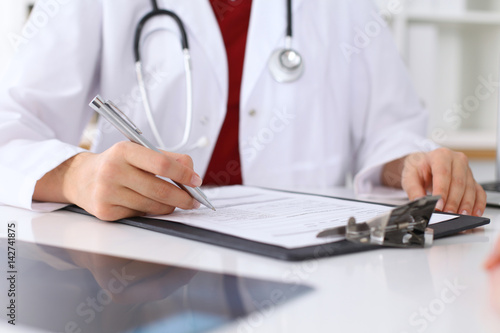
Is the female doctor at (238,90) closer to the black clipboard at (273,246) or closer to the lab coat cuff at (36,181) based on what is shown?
the lab coat cuff at (36,181)

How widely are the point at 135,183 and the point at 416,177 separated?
428 millimetres

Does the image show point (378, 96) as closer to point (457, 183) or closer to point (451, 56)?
point (457, 183)

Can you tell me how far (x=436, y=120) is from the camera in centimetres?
242

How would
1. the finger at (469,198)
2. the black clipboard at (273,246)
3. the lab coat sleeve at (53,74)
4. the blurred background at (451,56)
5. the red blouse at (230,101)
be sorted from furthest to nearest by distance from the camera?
the blurred background at (451,56), the red blouse at (230,101), the lab coat sleeve at (53,74), the finger at (469,198), the black clipboard at (273,246)

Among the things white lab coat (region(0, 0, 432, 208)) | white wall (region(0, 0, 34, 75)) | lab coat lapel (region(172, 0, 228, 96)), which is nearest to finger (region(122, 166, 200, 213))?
white lab coat (region(0, 0, 432, 208))

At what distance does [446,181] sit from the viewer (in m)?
0.68

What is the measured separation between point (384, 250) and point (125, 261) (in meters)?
0.23

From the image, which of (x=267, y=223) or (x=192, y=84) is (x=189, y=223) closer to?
(x=267, y=223)

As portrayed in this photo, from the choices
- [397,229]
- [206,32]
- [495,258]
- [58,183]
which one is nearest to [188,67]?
[206,32]

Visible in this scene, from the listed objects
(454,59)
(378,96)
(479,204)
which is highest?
(454,59)

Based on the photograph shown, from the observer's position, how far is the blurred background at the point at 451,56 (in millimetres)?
2215

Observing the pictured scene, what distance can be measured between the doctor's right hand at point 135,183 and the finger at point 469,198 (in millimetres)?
351

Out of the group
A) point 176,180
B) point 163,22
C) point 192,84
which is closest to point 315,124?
point 192,84

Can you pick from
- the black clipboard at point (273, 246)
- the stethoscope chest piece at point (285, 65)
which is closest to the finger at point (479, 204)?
the black clipboard at point (273, 246)
